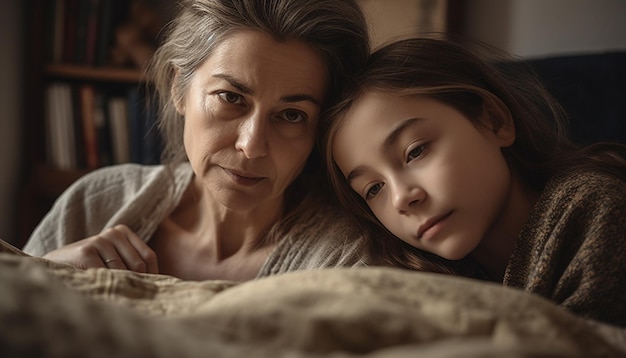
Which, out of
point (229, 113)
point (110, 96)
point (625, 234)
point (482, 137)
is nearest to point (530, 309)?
point (625, 234)

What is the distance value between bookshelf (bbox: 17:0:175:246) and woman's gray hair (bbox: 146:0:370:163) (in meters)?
1.17

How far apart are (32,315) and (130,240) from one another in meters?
0.79

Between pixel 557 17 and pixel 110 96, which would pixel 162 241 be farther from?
pixel 557 17

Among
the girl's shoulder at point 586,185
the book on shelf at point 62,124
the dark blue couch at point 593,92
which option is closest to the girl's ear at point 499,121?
the girl's shoulder at point 586,185

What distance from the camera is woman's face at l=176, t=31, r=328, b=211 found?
109 cm

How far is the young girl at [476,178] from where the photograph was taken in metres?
0.90

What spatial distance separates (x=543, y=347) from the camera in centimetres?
47

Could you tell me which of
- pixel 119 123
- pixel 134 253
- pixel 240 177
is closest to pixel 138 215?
pixel 134 253

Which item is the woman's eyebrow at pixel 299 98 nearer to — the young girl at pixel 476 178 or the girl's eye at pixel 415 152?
the young girl at pixel 476 178

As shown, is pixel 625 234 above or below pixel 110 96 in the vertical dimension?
above

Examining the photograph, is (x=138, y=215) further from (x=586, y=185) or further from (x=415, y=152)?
(x=586, y=185)

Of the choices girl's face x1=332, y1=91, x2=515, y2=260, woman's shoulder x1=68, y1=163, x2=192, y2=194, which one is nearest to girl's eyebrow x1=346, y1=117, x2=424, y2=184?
girl's face x1=332, y1=91, x2=515, y2=260

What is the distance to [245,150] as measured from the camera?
1089 mm

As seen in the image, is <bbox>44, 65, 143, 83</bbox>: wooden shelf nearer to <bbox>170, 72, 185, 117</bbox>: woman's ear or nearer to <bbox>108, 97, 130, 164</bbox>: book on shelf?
<bbox>108, 97, 130, 164</bbox>: book on shelf
